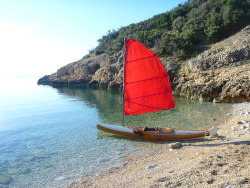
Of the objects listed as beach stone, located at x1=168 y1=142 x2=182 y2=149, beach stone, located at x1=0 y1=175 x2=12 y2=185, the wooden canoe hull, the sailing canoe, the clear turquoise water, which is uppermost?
the sailing canoe

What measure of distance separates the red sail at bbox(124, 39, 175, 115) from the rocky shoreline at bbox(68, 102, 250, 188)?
335cm

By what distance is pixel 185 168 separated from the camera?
7594 mm

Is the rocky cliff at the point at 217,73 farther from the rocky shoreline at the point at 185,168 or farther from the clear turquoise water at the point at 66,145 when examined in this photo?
the rocky shoreline at the point at 185,168

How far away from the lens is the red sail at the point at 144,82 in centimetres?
1336

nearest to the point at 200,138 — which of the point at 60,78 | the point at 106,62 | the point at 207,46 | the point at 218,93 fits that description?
the point at 218,93

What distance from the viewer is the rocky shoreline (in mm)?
6043

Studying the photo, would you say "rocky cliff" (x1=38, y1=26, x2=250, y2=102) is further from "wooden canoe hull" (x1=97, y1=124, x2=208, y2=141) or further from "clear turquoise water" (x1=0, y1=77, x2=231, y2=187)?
"wooden canoe hull" (x1=97, y1=124, x2=208, y2=141)

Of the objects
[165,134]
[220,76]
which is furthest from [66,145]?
[220,76]

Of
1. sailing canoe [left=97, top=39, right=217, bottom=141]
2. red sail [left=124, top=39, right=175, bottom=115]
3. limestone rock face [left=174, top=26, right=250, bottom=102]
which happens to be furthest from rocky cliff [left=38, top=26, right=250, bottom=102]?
red sail [left=124, top=39, right=175, bottom=115]

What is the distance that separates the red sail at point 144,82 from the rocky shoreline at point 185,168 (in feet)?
11.0

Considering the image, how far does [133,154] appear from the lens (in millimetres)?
11578

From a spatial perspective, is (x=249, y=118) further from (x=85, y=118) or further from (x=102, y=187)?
(x=85, y=118)

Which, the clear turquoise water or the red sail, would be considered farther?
the red sail

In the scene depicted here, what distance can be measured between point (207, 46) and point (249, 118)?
31.4 meters
